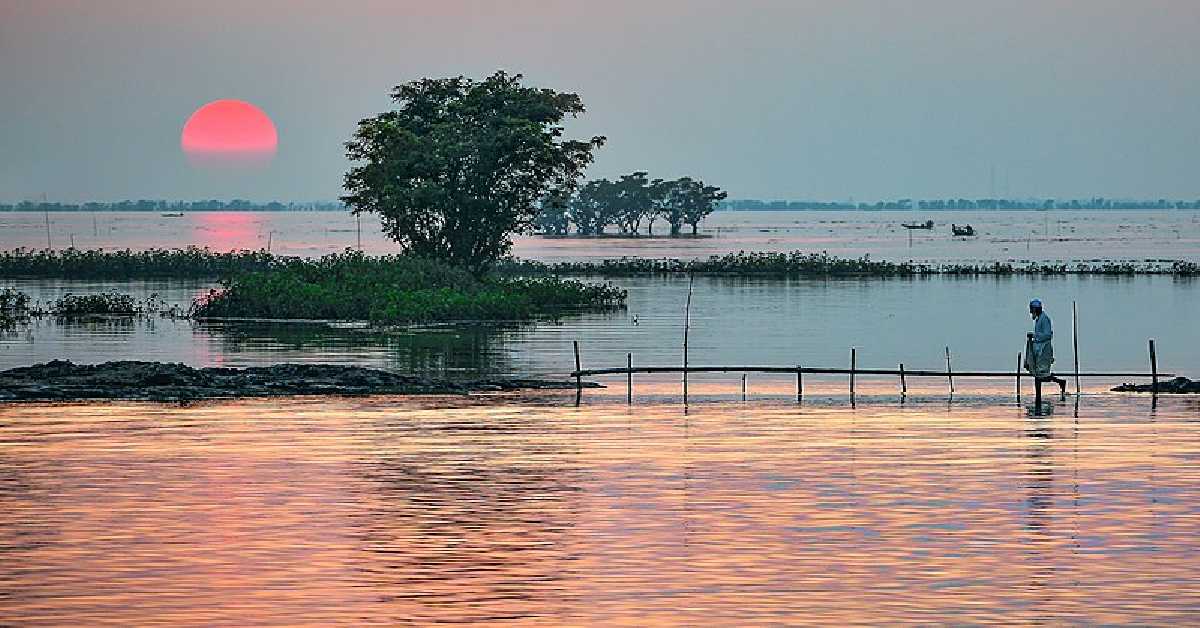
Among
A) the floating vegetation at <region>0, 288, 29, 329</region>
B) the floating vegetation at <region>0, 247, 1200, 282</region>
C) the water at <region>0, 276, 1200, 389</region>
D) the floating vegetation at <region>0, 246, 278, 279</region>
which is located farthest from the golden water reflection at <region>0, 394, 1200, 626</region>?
the floating vegetation at <region>0, 246, 278, 279</region>

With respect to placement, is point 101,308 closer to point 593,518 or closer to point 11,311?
point 11,311

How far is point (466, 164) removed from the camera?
76938mm

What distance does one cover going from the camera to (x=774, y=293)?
90.6 metres

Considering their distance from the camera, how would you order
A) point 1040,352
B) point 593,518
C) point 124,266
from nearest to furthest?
Answer: point 593,518 → point 1040,352 → point 124,266

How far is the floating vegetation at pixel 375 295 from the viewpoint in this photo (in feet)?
221

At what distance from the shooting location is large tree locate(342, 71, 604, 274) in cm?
7619

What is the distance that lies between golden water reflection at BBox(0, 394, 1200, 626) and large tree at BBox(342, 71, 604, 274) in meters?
43.1

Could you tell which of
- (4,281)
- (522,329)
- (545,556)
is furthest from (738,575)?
(4,281)

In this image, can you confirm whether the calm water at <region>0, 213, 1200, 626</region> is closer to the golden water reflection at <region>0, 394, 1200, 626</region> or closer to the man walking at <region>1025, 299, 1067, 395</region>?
the golden water reflection at <region>0, 394, 1200, 626</region>

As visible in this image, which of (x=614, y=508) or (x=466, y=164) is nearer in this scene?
(x=614, y=508)

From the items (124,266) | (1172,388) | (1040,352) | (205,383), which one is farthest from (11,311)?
(1172,388)

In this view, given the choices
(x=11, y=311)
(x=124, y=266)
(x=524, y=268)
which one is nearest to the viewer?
(x=11, y=311)

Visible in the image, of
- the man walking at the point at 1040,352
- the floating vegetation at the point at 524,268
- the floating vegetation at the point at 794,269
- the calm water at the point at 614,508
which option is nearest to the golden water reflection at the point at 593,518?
the calm water at the point at 614,508

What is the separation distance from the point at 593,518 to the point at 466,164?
55.9 m
